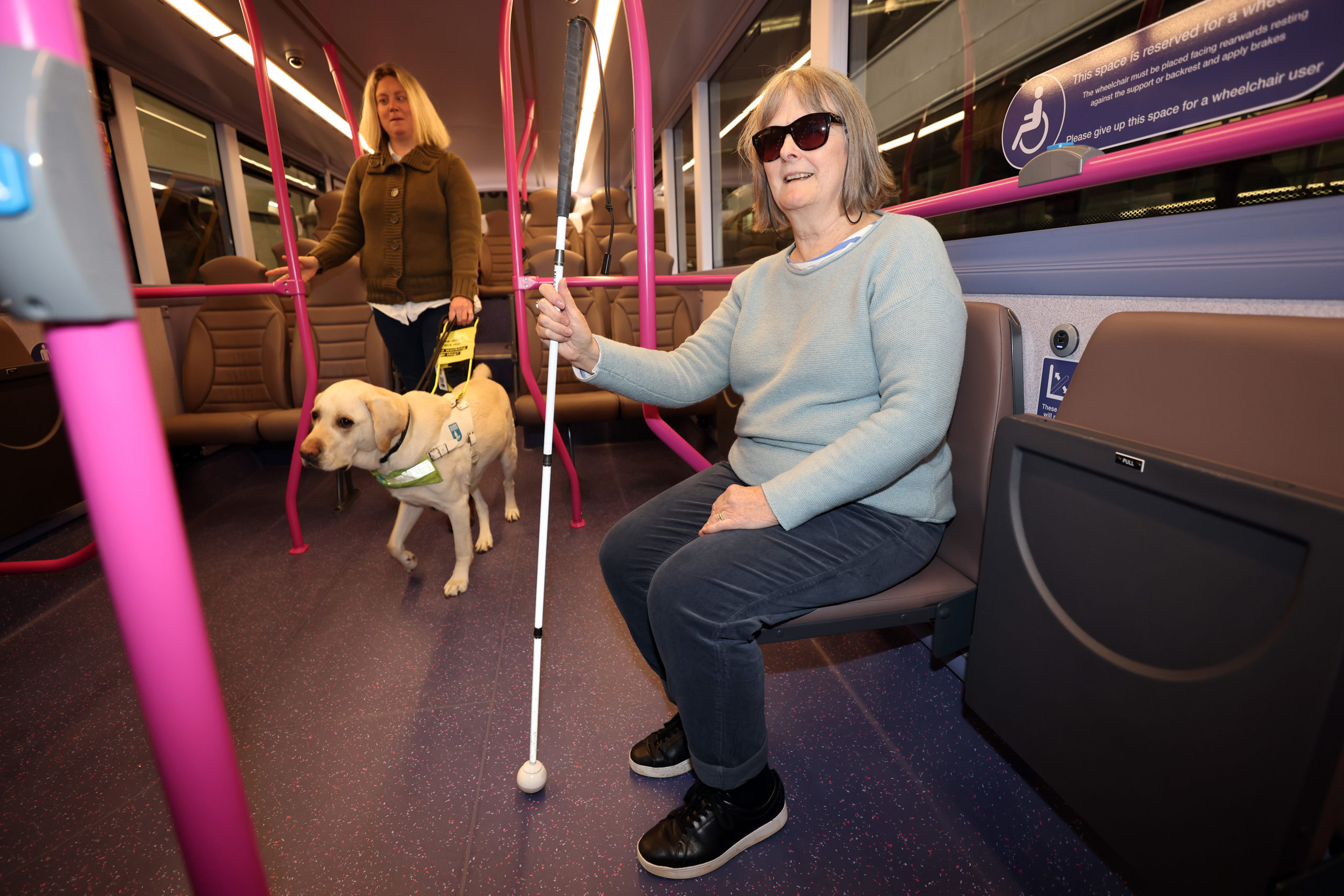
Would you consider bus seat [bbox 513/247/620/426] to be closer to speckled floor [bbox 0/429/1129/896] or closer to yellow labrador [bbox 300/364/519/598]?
yellow labrador [bbox 300/364/519/598]

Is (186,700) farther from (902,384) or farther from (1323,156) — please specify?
(1323,156)

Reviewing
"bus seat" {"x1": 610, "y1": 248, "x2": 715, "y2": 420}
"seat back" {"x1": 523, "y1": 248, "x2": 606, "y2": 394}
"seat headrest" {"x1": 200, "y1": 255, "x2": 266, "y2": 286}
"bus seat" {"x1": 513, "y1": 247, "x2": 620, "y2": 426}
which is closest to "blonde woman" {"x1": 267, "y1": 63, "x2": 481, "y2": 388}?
"bus seat" {"x1": 513, "y1": 247, "x2": 620, "y2": 426}

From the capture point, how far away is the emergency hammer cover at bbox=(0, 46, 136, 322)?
0.98ft

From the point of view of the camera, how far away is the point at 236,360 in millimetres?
3590

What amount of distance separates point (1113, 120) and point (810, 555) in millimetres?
1005

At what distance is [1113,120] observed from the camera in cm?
113

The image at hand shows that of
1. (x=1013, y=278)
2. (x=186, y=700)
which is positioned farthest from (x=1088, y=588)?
(x=186, y=700)

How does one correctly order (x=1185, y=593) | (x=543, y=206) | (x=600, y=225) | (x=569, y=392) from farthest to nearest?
(x=600, y=225) < (x=543, y=206) < (x=569, y=392) < (x=1185, y=593)

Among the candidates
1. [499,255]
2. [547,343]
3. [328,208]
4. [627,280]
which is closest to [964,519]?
[627,280]

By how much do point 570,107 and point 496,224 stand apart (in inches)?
379

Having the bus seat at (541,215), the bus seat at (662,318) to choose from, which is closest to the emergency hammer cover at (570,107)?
the bus seat at (662,318)

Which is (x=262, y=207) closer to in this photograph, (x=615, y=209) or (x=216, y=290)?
(x=615, y=209)

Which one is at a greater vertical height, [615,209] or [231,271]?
[615,209]

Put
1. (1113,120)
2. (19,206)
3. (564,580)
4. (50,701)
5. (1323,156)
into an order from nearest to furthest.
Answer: (19,206), (1323,156), (1113,120), (50,701), (564,580)
